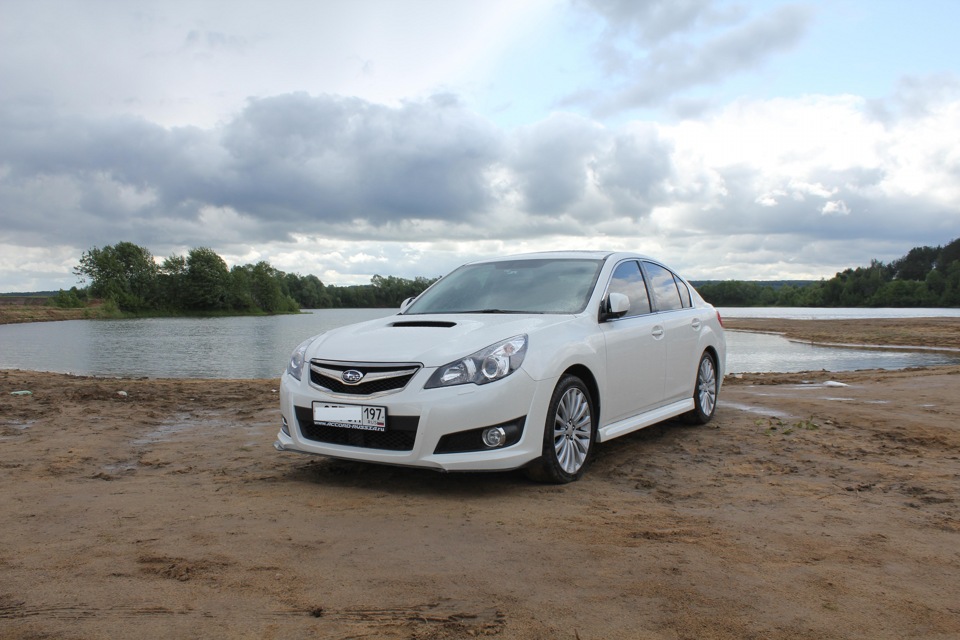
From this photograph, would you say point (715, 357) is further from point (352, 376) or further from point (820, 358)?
point (820, 358)

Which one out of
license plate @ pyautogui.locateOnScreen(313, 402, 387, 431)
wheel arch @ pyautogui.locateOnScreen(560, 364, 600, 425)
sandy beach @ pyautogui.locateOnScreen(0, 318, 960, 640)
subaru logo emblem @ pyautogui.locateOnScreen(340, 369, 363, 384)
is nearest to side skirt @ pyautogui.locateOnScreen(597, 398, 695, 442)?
wheel arch @ pyautogui.locateOnScreen(560, 364, 600, 425)

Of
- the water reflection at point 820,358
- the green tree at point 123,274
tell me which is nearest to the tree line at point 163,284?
the green tree at point 123,274

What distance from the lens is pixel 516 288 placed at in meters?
5.64

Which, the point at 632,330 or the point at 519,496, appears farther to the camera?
the point at 632,330

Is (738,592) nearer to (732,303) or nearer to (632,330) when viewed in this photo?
(632,330)

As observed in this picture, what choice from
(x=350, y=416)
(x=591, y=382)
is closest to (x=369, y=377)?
(x=350, y=416)

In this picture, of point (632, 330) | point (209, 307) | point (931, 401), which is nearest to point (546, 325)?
point (632, 330)

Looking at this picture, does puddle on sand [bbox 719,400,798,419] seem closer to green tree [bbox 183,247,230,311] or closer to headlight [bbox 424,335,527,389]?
headlight [bbox 424,335,527,389]

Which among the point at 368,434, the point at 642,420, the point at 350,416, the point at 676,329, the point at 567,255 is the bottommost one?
the point at 642,420

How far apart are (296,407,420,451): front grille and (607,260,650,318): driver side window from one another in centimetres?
218

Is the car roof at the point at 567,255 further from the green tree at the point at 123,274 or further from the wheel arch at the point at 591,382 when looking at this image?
the green tree at the point at 123,274

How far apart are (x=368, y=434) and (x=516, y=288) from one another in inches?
73.1

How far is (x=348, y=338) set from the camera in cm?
488

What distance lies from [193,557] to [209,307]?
101m
